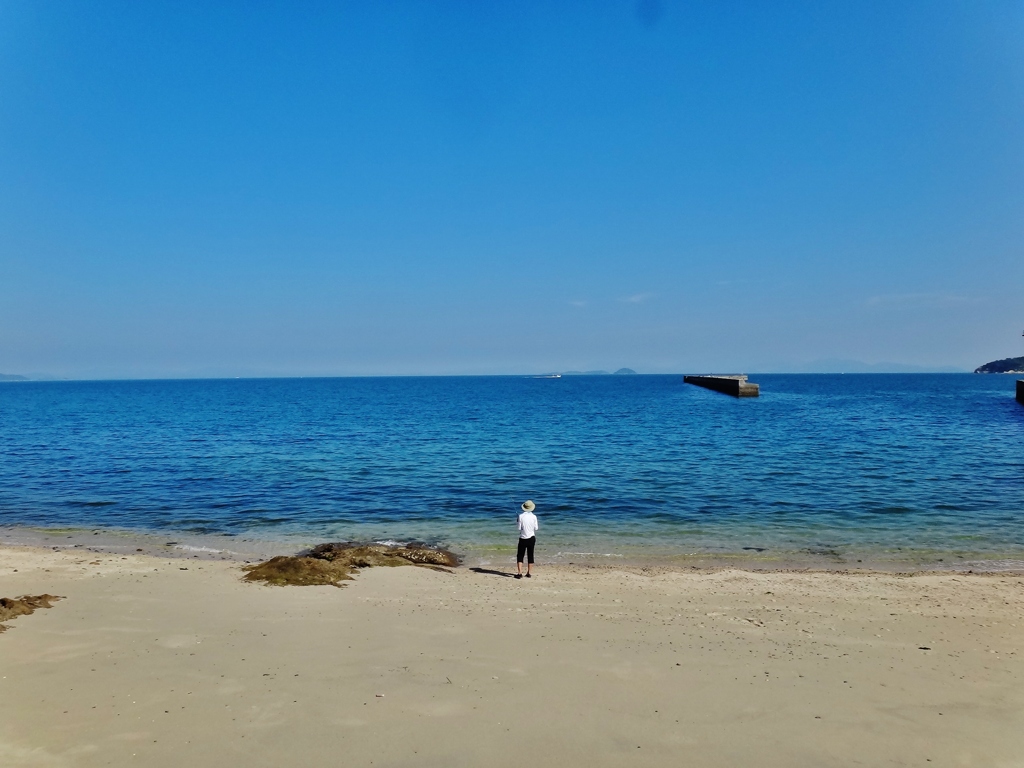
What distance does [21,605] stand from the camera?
10.6 metres

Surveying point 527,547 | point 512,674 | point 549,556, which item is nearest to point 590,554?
point 549,556

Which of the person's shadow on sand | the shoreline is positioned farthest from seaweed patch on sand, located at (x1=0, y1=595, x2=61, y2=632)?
the person's shadow on sand

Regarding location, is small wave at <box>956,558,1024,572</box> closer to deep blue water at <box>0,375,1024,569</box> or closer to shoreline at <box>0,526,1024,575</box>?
shoreline at <box>0,526,1024,575</box>

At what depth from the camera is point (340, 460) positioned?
1267 inches

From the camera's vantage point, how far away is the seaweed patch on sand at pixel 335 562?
41.3 ft

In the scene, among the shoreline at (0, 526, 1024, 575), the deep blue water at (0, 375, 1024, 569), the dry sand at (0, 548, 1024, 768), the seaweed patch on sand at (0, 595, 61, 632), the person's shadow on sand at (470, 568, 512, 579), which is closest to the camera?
the dry sand at (0, 548, 1024, 768)

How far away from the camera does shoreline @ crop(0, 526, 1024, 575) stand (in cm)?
1457

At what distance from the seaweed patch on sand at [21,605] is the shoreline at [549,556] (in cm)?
415

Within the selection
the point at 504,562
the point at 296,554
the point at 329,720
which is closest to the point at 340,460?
the point at 296,554

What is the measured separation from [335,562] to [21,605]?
17.6 ft

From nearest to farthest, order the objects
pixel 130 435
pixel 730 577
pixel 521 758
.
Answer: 1. pixel 521 758
2. pixel 730 577
3. pixel 130 435

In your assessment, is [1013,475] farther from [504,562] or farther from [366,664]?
[366,664]

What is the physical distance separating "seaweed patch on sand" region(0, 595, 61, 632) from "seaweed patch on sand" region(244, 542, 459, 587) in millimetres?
3282

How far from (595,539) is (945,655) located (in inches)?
361
